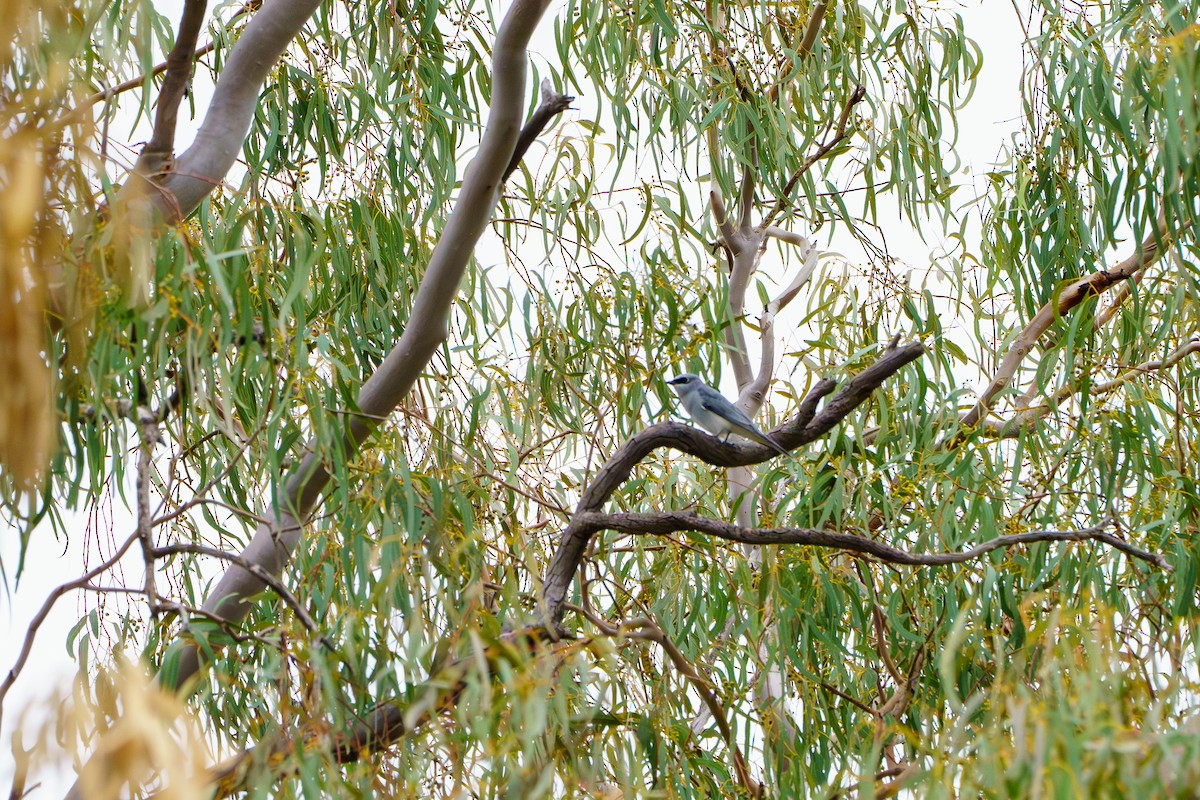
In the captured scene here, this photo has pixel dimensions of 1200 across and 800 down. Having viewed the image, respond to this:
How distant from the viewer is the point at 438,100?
292cm

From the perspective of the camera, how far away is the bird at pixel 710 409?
3.05 metres

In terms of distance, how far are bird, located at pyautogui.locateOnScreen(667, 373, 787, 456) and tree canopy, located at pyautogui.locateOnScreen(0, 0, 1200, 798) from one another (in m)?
0.15

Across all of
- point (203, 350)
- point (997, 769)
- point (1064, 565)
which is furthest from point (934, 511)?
point (203, 350)

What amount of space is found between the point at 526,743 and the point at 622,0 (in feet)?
6.74

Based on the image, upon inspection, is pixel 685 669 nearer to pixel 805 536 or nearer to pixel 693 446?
pixel 805 536

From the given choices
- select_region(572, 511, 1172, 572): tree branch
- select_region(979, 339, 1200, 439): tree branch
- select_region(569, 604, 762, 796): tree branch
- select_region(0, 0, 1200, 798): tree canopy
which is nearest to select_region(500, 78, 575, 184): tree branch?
select_region(0, 0, 1200, 798): tree canopy

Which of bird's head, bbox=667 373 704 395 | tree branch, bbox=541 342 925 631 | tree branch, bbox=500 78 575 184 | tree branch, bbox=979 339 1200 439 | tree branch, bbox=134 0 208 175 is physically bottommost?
tree branch, bbox=541 342 925 631

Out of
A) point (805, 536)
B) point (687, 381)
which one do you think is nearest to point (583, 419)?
point (687, 381)

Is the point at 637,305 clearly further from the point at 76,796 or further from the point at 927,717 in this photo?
the point at 76,796

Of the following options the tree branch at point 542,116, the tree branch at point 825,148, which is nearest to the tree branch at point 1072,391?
the tree branch at point 825,148

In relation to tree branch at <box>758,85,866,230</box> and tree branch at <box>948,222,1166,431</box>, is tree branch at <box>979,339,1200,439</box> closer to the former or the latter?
tree branch at <box>948,222,1166,431</box>

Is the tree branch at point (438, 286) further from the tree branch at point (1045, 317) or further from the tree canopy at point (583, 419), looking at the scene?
the tree branch at point (1045, 317)

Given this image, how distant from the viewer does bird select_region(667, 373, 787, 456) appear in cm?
305

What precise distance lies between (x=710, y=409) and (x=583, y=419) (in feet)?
1.18
